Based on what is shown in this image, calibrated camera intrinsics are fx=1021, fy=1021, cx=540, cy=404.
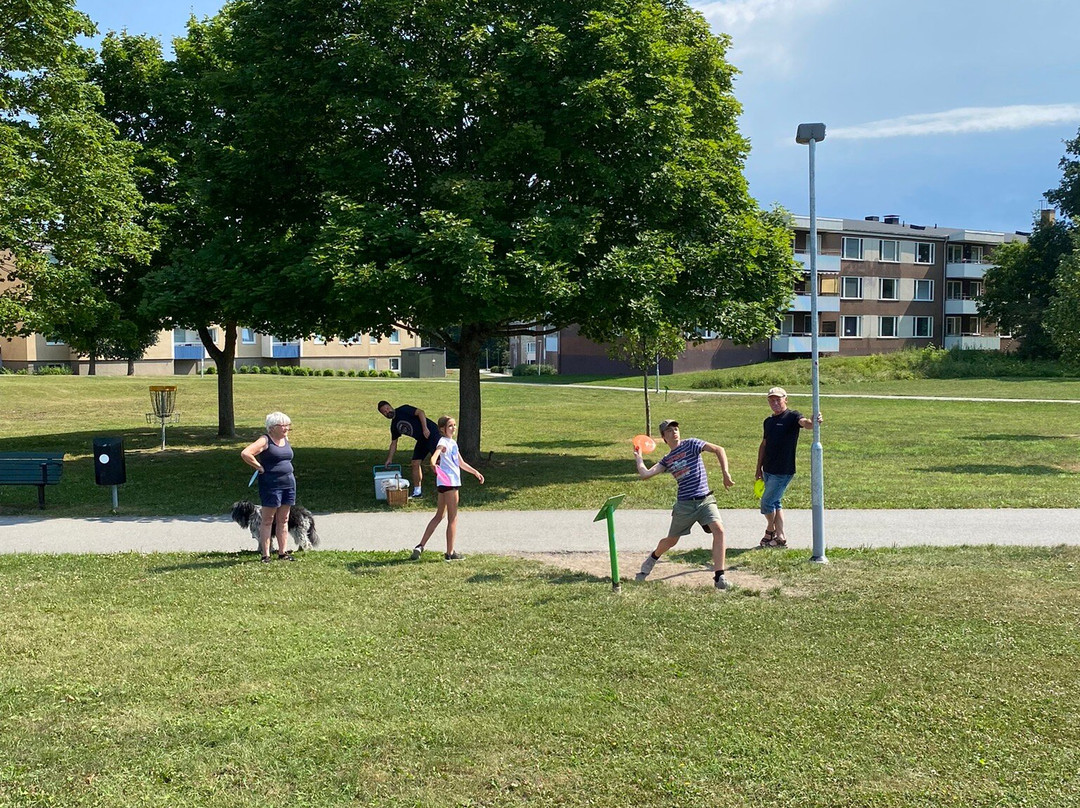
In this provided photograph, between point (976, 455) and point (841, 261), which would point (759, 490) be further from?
point (841, 261)

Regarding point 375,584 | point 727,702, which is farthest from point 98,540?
point 727,702

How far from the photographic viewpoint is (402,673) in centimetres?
703

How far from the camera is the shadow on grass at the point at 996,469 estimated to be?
18234mm

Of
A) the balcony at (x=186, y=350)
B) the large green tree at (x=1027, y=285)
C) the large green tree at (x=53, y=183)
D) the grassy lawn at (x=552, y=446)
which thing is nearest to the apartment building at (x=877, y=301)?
the large green tree at (x=1027, y=285)

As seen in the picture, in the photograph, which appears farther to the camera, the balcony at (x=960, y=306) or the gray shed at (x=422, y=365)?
the gray shed at (x=422, y=365)

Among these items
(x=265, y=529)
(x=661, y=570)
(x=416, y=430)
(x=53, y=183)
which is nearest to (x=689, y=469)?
(x=661, y=570)

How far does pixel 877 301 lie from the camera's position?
222 ft

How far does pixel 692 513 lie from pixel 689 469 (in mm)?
413

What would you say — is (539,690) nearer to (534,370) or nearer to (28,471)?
(28,471)

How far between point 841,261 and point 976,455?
46442mm

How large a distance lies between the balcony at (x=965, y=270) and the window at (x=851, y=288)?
796 centimetres

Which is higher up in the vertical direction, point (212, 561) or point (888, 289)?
point (888, 289)

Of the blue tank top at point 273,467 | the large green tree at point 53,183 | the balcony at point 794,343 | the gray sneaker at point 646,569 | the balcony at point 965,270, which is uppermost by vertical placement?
the balcony at point 965,270

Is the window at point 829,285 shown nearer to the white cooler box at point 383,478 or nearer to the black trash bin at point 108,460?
the white cooler box at point 383,478
